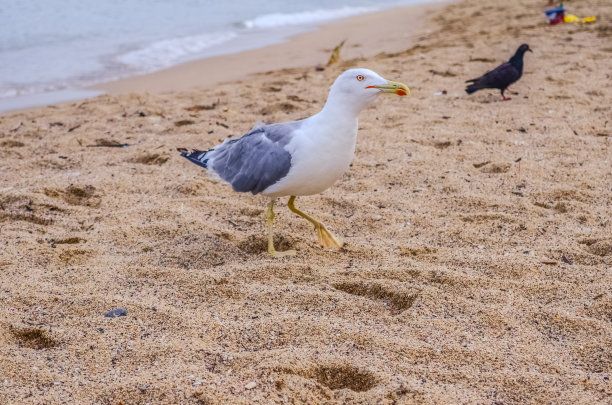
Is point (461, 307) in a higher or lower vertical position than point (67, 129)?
lower

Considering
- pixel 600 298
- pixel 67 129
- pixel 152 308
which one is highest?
pixel 67 129

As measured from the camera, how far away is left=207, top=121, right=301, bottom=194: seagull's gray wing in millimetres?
3582

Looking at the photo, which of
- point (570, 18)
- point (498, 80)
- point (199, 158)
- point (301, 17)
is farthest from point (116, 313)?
point (301, 17)

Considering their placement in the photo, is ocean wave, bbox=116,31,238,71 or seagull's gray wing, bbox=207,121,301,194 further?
ocean wave, bbox=116,31,238,71

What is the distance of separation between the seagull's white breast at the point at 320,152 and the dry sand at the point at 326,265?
46 cm

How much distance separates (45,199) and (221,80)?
471cm

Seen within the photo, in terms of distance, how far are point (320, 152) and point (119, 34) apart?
33.8ft

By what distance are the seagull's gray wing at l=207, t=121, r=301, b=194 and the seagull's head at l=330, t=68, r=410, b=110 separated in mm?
336

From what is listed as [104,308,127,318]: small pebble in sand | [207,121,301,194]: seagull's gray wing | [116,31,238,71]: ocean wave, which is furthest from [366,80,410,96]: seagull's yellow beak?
[116,31,238,71]: ocean wave

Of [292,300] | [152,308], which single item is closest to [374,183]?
[292,300]

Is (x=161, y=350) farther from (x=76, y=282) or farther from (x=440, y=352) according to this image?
(x=440, y=352)

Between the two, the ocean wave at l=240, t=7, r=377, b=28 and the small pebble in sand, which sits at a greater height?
the ocean wave at l=240, t=7, r=377, b=28

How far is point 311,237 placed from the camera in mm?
4043

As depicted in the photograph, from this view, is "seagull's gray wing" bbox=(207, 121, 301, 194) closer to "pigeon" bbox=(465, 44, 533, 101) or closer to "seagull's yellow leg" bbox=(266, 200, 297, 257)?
"seagull's yellow leg" bbox=(266, 200, 297, 257)
